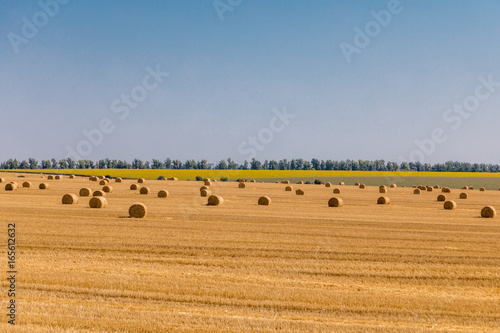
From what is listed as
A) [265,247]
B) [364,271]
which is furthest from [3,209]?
[364,271]

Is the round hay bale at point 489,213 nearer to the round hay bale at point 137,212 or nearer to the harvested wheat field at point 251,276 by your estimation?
the harvested wheat field at point 251,276

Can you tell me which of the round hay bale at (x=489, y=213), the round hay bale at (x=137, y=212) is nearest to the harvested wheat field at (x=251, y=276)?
the round hay bale at (x=137, y=212)

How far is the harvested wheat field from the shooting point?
1083 cm

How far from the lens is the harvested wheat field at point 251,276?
426 inches

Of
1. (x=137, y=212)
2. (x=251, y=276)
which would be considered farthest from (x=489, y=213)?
(x=251, y=276)

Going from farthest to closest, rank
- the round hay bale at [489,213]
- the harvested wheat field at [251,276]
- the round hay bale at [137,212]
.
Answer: the round hay bale at [489,213] < the round hay bale at [137,212] < the harvested wheat field at [251,276]

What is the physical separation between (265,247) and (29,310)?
974cm

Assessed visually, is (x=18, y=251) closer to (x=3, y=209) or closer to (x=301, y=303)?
(x=301, y=303)

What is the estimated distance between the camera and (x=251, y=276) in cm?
1481

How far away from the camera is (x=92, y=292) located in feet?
41.5

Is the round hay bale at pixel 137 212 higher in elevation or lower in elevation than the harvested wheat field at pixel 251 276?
higher

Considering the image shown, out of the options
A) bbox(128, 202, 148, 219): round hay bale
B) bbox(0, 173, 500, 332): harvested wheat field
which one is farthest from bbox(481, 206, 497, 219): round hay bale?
bbox(128, 202, 148, 219): round hay bale

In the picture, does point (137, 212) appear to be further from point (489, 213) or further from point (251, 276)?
point (489, 213)

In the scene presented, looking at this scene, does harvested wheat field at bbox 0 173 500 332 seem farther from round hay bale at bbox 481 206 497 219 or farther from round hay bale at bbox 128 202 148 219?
round hay bale at bbox 481 206 497 219
